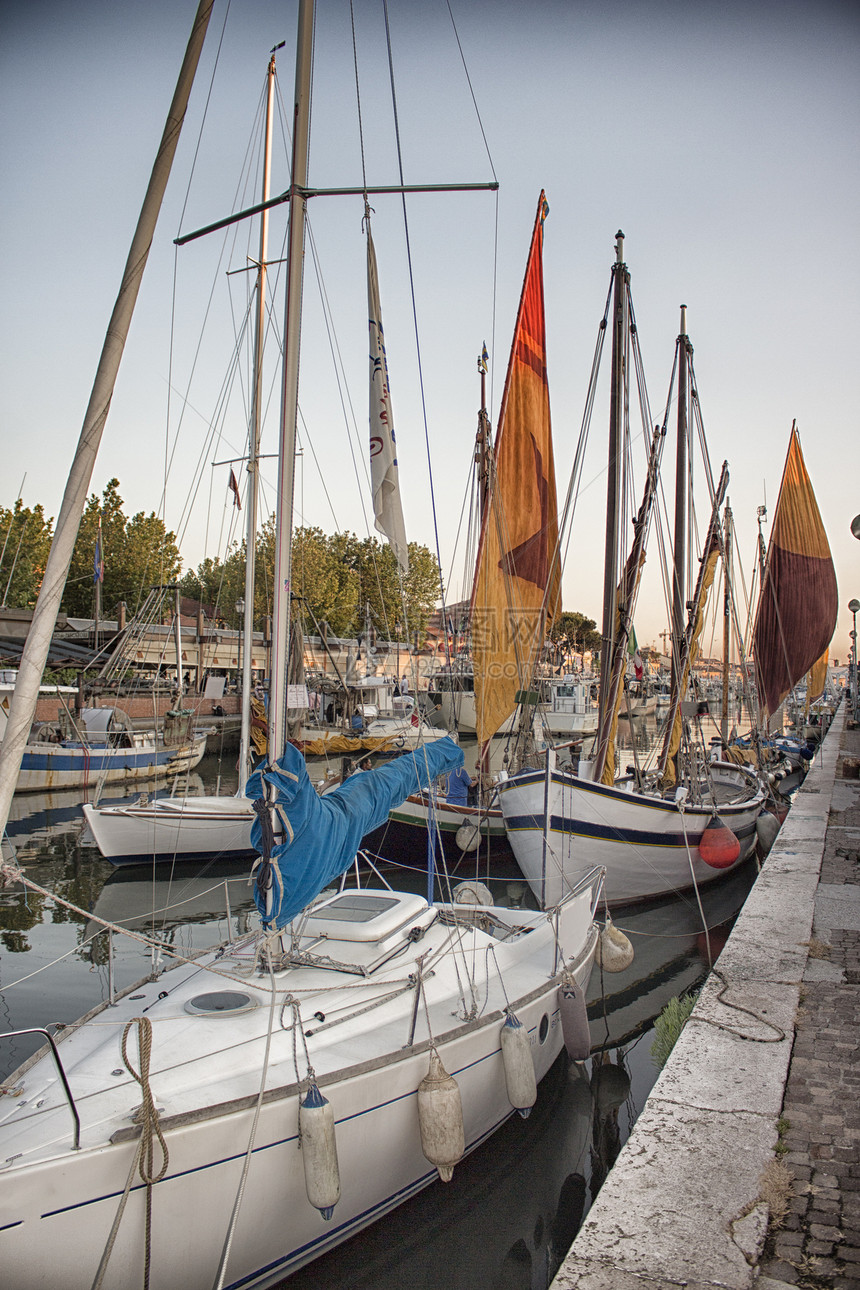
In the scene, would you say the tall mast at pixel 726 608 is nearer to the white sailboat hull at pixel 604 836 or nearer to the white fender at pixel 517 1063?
the white sailboat hull at pixel 604 836

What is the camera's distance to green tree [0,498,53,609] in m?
36.9

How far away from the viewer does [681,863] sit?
13102mm

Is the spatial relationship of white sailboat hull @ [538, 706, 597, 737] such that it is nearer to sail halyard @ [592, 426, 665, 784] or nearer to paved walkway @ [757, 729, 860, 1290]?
sail halyard @ [592, 426, 665, 784]

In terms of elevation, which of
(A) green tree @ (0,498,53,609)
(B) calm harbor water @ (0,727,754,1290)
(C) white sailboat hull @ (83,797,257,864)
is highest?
(A) green tree @ (0,498,53,609)

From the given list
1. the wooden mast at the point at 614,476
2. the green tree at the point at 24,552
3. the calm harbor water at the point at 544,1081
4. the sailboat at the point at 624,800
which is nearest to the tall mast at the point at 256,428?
the calm harbor water at the point at 544,1081

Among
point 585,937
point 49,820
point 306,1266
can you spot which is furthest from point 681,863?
point 49,820

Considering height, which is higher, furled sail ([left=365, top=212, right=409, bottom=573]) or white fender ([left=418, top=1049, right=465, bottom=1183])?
furled sail ([left=365, top=212, right=409, bottom=573])

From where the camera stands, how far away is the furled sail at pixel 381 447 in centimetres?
661

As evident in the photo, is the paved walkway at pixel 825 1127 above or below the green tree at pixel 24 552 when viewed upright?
below

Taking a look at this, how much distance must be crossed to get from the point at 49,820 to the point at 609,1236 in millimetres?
20044

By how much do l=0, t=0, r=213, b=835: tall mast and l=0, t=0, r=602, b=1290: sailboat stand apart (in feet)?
3.54

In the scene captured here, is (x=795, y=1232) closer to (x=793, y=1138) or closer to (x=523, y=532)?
(x=793, y=1138)

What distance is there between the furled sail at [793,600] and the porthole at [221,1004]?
23.1 metres

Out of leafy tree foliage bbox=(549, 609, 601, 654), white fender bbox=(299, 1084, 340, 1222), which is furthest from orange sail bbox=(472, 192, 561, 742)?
leafy tree foliage bbox=(549, 609, 601, 654)
